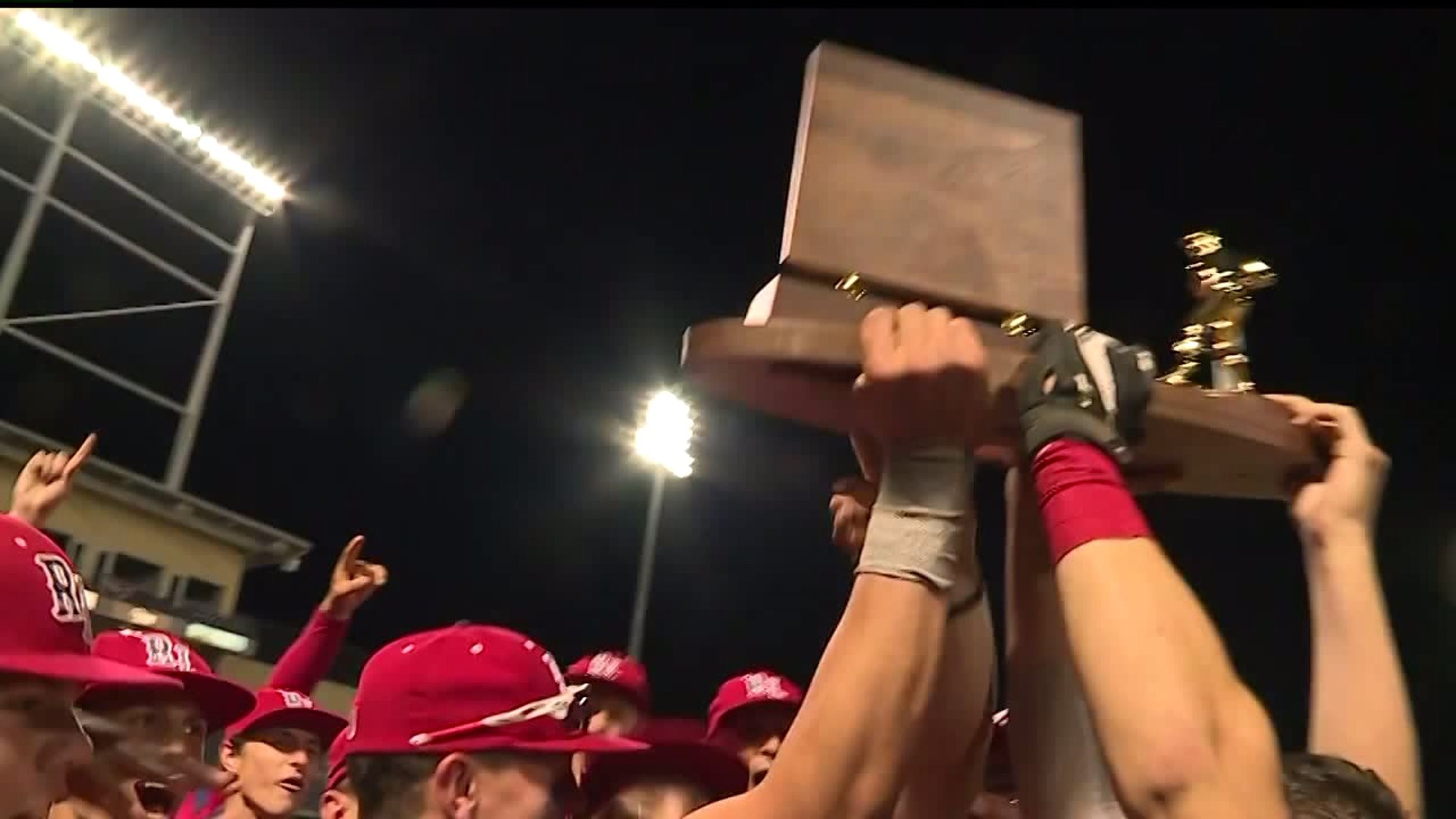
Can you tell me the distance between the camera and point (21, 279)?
Answer: 11.8 metres

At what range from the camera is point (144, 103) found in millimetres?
12156

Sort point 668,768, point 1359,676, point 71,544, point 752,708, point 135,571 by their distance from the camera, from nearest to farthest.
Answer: point 1359,676, point 668,768, point 752,708, point 71,544, point 135,571

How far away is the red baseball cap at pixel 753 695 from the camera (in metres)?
3.24

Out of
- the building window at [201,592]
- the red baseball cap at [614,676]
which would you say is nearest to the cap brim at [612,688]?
the red baseball cap at [614,676]

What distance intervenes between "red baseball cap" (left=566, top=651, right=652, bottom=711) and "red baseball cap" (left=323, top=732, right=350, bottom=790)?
1.34 meters

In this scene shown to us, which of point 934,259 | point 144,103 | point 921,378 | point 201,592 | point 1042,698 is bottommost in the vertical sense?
point 1042,698

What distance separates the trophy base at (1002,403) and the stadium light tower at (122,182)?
978 cm

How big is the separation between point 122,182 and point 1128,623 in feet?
42.7

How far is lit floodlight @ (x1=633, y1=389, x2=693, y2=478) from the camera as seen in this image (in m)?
11.5

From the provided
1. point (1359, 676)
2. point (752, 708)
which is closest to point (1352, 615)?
point (1359, 676)

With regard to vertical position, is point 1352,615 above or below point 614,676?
below

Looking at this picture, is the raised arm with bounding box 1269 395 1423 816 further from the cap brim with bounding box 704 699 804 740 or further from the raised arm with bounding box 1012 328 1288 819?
the cap brim with bounding box 704 699 804 740

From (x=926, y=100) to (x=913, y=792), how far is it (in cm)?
76

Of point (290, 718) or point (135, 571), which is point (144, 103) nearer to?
point (135, 571)
